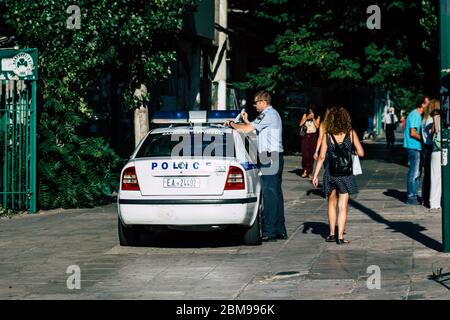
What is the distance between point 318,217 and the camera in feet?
53.5

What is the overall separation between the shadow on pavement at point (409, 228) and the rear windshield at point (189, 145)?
8.56 feet

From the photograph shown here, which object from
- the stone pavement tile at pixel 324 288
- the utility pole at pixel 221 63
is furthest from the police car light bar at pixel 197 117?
the utility pole at pixel 221 63

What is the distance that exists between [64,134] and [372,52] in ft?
51.7

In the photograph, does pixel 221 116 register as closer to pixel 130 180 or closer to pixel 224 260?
pixel 130 180

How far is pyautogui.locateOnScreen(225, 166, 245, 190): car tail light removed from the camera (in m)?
12.0

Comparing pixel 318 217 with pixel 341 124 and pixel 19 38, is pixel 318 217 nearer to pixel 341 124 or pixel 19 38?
pixel 341 124

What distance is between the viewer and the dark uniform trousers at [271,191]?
13.2m

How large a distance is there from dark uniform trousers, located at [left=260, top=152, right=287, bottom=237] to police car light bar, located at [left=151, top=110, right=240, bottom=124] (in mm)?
720

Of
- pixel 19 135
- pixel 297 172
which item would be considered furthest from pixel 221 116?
pixel 297 172

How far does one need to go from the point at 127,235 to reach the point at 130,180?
0.83 metres

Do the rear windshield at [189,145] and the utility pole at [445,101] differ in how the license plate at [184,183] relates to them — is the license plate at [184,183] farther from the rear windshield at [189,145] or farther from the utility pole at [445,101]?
the utility pole at [445,101]

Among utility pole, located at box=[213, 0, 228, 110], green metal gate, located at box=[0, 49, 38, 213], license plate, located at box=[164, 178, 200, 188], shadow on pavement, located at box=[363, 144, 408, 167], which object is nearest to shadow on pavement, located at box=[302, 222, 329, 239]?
license plate, located at box=[164, 178, 200, 188]

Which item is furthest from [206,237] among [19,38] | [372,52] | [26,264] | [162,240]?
[372,52]

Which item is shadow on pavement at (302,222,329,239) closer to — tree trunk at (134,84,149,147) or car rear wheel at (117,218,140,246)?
car rear wheel at (117,218,140,246)
